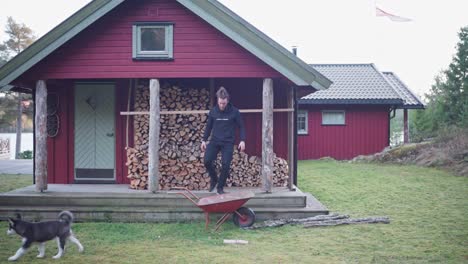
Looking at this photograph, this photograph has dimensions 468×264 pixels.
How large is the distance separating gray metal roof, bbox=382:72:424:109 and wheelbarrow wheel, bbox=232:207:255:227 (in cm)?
1554

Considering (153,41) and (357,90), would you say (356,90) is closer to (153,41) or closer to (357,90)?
(357,90)

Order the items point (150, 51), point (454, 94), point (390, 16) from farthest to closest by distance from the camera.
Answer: point (454, 94), point (390, 16), point (150, 51)

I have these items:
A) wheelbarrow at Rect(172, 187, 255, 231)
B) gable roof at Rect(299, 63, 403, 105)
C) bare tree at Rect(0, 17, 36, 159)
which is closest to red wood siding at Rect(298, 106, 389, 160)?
gable roof at Rect(299, 63, 403, 105)

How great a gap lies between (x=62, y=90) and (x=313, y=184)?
22.0 ft

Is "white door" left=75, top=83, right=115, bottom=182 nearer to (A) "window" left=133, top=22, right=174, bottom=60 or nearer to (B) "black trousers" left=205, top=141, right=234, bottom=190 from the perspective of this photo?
(A) "window" left=133, top=22, right=174, bottom=60

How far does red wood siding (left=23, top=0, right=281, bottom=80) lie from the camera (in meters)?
8.69

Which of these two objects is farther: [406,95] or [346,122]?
[406,95]

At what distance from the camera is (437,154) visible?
17.4 meters

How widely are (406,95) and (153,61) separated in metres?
17.0

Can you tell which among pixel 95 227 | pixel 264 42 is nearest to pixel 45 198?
pixel 95 227

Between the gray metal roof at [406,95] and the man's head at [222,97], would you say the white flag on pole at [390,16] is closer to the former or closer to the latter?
the man's head at [222,97]

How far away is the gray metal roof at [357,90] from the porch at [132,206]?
1307 cm

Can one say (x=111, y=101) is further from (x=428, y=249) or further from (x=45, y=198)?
(x=428, y=249)

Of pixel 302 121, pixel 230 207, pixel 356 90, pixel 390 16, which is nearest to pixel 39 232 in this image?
pixel 230 207
